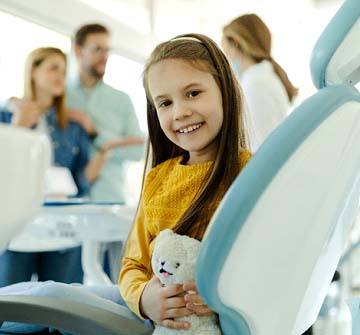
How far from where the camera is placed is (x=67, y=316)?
0.72 meters

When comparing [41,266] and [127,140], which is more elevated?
[127,140]

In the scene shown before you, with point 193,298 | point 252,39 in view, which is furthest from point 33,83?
point 193,298

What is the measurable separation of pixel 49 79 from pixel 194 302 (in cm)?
184

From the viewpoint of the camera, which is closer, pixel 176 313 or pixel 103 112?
pixel 176 313

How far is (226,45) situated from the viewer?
197 centimetres

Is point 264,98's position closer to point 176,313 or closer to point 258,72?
point 258,72

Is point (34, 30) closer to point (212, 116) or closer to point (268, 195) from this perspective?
point (212, 116)

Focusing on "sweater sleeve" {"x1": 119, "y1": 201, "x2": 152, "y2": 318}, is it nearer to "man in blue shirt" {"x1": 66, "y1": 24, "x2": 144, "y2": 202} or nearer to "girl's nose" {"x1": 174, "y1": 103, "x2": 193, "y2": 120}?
"girl's nose" {"x1": 174, "y1": 103, "x2": 193, "y2": 120}

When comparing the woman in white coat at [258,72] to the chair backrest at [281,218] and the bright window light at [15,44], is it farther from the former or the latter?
the bright window light at [15,44]

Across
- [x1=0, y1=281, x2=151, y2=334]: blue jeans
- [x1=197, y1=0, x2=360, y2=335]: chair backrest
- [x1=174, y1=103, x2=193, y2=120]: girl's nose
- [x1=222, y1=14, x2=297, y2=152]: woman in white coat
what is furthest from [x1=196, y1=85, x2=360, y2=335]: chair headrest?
[x1=222, y1=14, x2=297, y2=152]: woman in white coat

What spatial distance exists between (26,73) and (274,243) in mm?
2069

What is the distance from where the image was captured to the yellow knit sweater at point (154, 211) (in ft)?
3.06

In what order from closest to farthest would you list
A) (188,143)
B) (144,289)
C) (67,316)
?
1. (67,316)
2. (144,289)
3. (188,143)

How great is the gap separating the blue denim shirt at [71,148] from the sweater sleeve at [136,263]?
1.37 m
